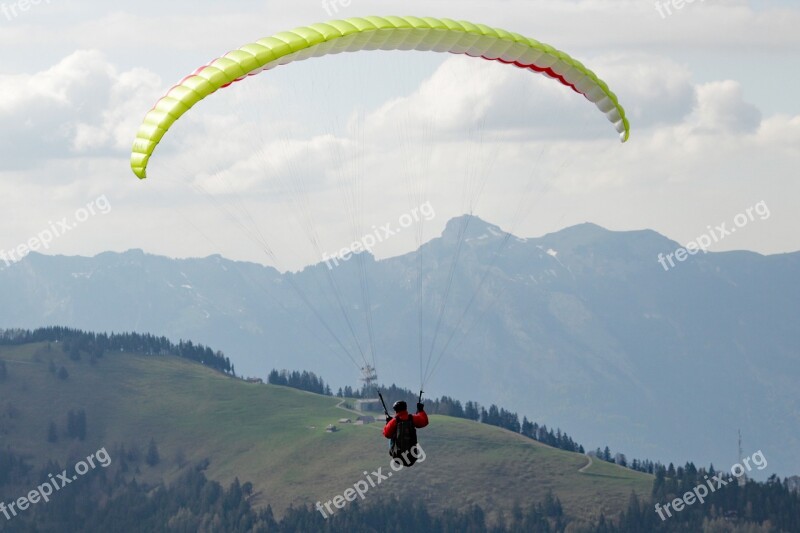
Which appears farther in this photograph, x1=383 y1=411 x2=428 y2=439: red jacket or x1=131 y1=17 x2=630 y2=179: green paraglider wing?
x1=383 y1=411 x2=428 y2=439: red jacket

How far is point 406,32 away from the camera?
151 ft

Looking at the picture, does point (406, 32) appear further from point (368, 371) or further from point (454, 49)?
point (368, 371)

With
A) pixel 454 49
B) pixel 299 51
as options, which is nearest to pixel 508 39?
pixel 454 49

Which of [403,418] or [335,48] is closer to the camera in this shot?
[403,418]

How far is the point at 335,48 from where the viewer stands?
4594 centimetres

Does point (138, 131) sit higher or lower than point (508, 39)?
lower

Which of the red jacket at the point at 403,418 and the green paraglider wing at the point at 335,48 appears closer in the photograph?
the green paraglider wing at the point at 335,48

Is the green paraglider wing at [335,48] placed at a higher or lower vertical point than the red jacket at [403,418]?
higher

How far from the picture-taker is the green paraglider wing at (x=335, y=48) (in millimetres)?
44125

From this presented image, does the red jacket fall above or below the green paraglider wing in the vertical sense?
below

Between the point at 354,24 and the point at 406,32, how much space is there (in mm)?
2031

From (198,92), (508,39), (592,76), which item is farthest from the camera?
(592,76)

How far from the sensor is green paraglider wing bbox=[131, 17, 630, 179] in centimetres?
4412

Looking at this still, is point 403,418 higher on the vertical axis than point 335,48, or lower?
lower
